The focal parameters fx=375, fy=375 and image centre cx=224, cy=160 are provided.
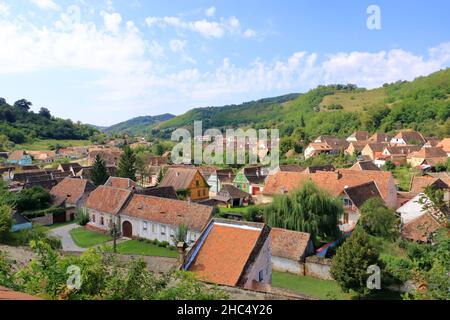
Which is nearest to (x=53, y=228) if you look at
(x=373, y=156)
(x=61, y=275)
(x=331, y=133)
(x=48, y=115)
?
(x=61, y=275)

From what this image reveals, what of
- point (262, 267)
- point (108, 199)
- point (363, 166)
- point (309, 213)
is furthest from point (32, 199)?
point (363, 166)

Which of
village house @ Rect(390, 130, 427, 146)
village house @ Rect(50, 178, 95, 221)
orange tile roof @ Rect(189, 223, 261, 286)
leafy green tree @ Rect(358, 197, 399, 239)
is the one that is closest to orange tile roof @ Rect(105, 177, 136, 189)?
village house @ Rect(50, 178, 95, 221)

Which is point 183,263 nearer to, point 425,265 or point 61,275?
point 61,275

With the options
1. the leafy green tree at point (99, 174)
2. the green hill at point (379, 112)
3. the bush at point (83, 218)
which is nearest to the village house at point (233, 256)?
the bush at point (83, 218)

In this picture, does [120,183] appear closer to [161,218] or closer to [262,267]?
[161,218]

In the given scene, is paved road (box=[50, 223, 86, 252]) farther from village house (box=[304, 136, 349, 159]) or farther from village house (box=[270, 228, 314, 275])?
village house (box=[304, 136, 349, 159])

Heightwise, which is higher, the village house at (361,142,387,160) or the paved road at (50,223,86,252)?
the village house at (361,142,387,160)

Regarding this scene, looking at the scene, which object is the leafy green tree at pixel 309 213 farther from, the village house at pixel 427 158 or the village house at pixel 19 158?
the village house at pixel 19 158
